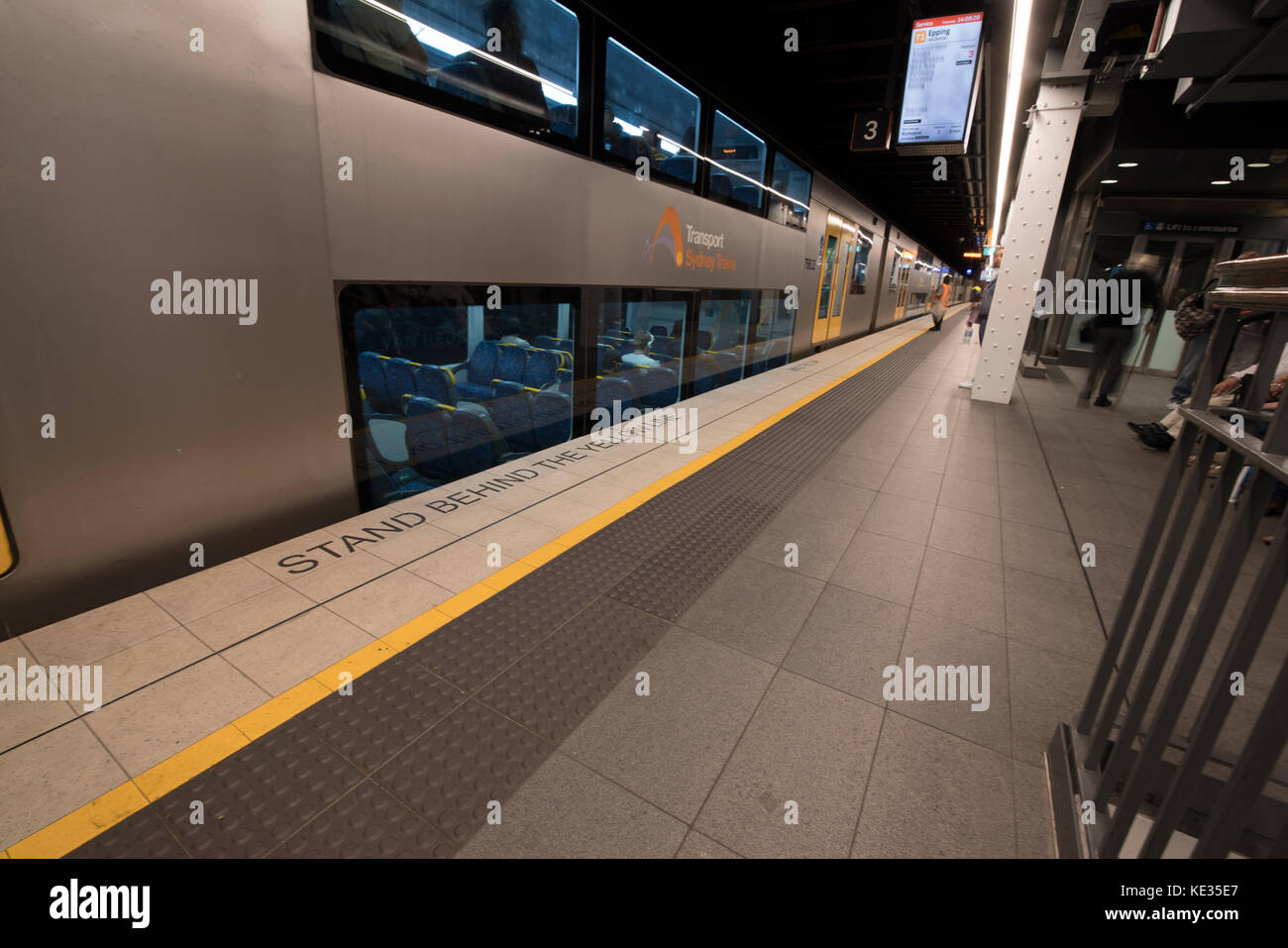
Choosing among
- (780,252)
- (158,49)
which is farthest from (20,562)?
(780,252)

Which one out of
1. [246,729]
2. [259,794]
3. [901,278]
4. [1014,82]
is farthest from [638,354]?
[901,278]

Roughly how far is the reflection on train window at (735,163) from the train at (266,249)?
5.89 feet

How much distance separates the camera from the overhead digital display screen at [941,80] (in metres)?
5.70

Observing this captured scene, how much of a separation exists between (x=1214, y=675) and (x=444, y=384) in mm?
4522

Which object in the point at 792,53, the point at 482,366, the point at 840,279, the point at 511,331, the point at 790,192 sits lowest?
the point at 482,366

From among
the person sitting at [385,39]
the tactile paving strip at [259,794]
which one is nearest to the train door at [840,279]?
the person sitting at [385,39]

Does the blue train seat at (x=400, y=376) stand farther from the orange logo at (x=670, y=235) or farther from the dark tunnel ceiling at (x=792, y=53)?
the dark tunnel ceiling at (x=792, y=53)

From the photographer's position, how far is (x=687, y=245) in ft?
21.1

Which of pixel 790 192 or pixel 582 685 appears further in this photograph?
pixel 790 192

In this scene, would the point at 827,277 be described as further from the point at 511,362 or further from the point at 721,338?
the point at 511,362

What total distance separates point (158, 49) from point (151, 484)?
1740mm
